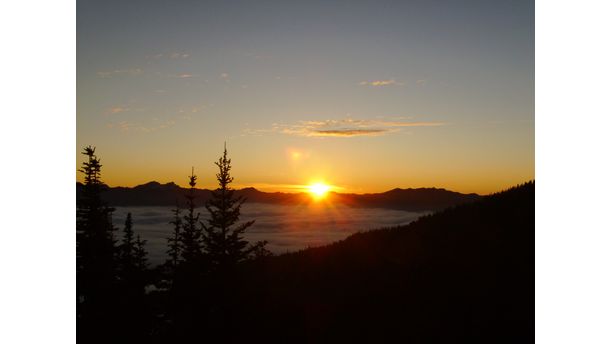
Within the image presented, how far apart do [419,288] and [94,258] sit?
1830 centimetres

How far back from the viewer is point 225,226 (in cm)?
3059

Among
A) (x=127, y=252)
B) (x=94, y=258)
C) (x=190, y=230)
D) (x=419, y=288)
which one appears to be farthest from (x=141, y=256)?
(x=419, y=288)

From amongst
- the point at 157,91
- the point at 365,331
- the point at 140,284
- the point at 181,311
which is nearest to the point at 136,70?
the point at 157,91

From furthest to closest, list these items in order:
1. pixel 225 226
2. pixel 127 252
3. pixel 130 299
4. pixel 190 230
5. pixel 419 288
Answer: pixel 190 230 < pixel 127 252 < pixel 225 226 < pixel 130 299 < pixel 419 288

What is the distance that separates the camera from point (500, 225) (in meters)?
14.0

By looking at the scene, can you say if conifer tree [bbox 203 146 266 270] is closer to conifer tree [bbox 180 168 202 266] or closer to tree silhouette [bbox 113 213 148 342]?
conifer tree [bbox 180 168 202 266]

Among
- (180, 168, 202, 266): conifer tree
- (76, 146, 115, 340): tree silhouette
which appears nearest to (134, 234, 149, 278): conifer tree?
(180, 168, 202, 266): conifer tree

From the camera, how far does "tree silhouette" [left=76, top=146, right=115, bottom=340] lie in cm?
2441

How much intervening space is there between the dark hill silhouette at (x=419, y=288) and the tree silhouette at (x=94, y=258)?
11668mm

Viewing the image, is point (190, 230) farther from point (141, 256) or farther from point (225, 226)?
point (141, 256)

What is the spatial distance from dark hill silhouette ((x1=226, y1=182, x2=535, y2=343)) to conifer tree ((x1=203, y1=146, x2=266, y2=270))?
44.5 feet

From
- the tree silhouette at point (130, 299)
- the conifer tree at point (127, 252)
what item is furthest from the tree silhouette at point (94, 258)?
the conifer tree at point (127, 252)

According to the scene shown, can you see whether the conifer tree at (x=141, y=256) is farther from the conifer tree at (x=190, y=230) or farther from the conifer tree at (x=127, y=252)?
the conifer tree at (x=190, y=230)
